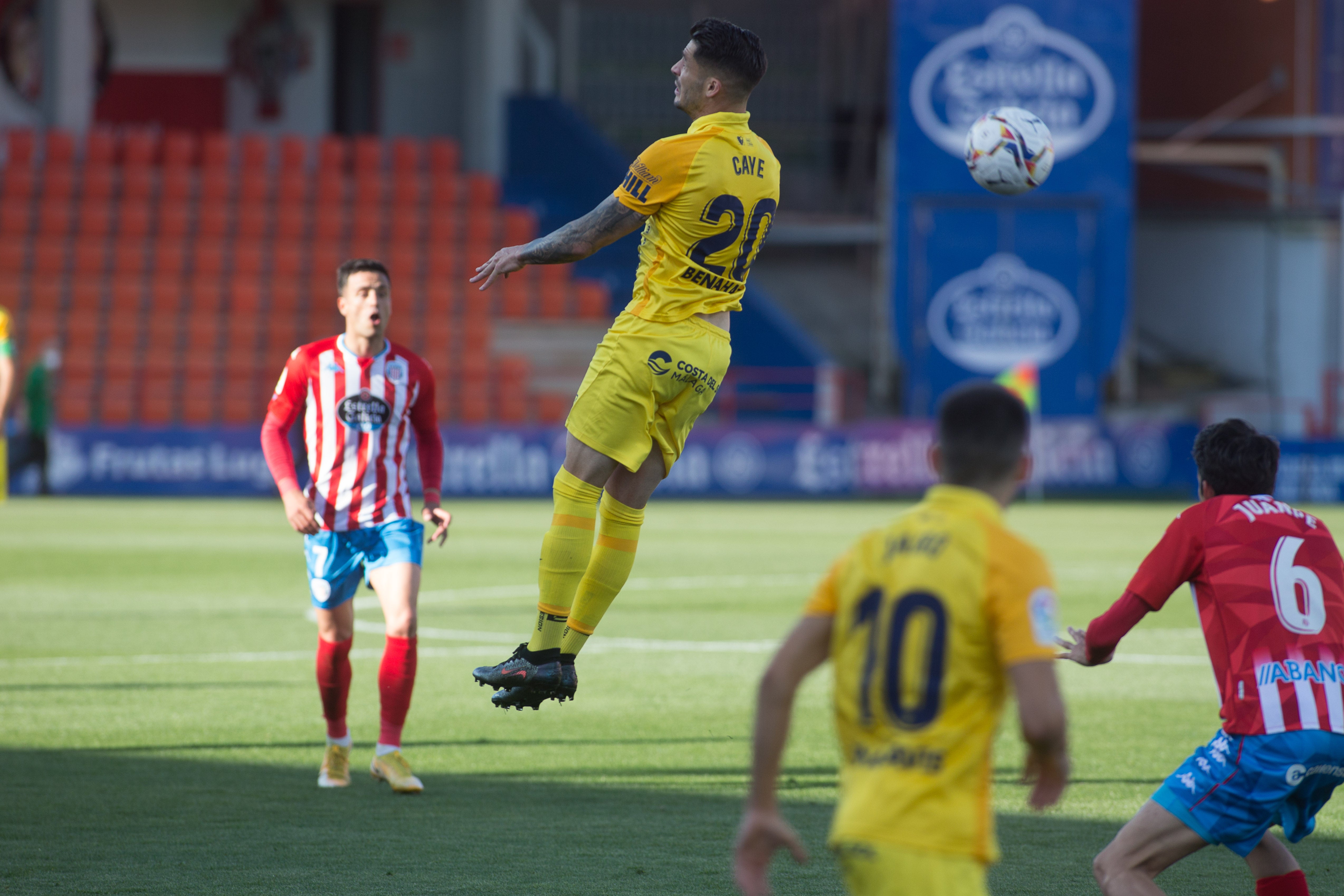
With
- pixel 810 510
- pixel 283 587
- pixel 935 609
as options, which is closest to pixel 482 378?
pixel 810 510

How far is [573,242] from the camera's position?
566 centimetres

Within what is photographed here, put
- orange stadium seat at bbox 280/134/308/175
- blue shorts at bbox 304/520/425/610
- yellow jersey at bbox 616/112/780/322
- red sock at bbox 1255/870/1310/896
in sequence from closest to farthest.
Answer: red sock at bbox 1255/870/1310/896 < yellow jersey at bbox 616/112/780/322 < blue shorts at bbox 304/520/425/610 < orange stadium seat at bbox 280/134/308/175

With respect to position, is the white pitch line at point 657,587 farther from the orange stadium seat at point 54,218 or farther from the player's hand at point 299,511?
the orange stadium seat at point 54,218

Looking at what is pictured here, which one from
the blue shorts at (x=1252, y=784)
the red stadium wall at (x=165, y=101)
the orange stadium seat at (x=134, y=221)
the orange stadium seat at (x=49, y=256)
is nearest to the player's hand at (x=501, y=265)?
the blue shorts at (x=1252, y=784)

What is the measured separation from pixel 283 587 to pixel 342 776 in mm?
7280

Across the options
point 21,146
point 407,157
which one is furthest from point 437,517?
point 21,146

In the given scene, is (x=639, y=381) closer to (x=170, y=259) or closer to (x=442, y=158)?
(x=170, y=259)

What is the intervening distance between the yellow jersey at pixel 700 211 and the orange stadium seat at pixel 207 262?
22649 millimetres

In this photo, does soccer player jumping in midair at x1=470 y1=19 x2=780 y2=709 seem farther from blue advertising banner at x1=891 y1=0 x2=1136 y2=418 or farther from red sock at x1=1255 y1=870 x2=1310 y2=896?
blue advertising banner at x1=891 y1=0 x2=1136 y2=418

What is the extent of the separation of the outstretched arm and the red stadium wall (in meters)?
30.9

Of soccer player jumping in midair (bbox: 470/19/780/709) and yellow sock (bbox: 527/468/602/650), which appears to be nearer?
soccer player jumping in midair (bbox: 470/19/780/709)

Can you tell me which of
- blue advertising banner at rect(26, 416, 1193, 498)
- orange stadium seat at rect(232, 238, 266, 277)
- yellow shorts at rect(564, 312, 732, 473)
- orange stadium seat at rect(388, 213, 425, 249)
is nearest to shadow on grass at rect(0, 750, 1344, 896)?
yellow shorts at rect(564, 312, 732, 473)

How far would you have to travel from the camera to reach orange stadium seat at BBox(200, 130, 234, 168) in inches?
1137

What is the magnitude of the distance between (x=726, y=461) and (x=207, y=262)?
31.6ft
